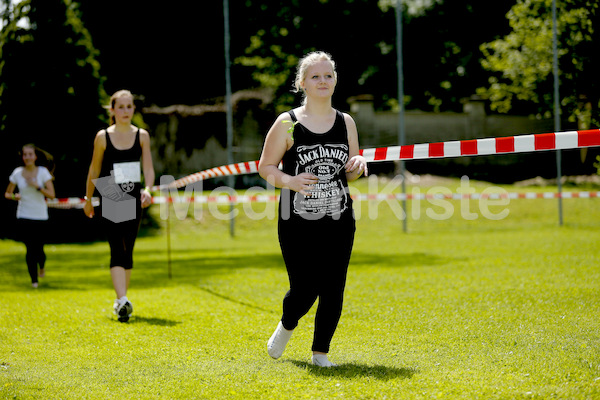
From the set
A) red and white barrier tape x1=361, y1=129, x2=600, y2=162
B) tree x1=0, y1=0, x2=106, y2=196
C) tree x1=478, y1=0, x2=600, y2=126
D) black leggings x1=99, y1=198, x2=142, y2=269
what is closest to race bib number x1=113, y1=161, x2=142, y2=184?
black leggings x1=99, y1=198, x2=142, y2=269

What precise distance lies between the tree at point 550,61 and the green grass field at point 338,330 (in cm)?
372

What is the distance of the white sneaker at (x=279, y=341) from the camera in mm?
5172

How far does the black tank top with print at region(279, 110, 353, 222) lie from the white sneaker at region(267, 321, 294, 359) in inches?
30.2

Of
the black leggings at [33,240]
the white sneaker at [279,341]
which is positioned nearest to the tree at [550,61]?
the black leggings at [33,240]

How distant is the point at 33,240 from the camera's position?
1057 cm

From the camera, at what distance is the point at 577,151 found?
1770 cm

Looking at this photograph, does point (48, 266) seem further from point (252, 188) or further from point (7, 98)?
point (252, 188)

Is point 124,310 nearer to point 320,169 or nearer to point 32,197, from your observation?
point 320,169

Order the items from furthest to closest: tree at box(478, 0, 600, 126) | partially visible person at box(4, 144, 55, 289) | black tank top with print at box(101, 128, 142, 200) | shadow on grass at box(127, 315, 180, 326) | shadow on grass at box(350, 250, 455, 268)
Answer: tree at box(478, 0, 600, 126) < shadow on grass at box(350, 250, 455, 268) < partially visible person at box(4, 144, 55, 289) < black tank top with print at box(101, 128, 142, 200) < shadow on grass at box(127, 315, 180, 326)

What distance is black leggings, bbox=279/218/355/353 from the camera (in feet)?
16.2

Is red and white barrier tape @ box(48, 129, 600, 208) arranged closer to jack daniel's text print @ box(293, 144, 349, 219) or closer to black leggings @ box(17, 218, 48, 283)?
jack daniel's text print @ box(293, 144, 349, 219)

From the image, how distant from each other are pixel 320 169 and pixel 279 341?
1.20 metres

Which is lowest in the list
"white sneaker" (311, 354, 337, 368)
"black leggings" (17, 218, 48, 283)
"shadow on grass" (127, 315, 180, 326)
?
"shadow on grass" (127, 315, 180, 326)

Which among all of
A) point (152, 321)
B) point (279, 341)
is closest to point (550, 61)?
point (152, 321)
